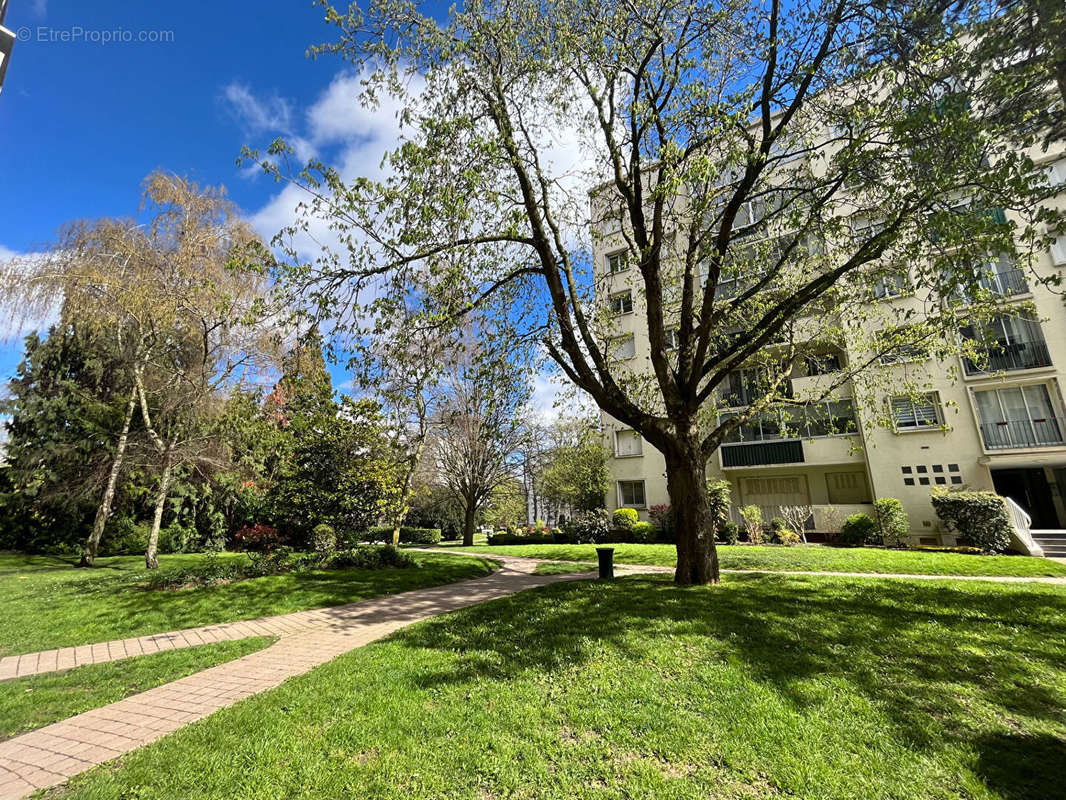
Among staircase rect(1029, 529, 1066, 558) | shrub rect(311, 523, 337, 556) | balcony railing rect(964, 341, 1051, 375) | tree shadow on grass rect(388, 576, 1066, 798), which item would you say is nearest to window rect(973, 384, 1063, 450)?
balcony railing rect(964, 341, 1051, 375)

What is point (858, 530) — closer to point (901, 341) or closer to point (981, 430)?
point (981, 430)

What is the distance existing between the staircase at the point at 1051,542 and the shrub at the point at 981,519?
3.60 ft

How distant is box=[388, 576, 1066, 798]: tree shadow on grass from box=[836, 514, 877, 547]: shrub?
31.4 feet

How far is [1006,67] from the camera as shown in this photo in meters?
5.74

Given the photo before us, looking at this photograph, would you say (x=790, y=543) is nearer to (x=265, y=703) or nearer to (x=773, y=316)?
(x=773, y=316)

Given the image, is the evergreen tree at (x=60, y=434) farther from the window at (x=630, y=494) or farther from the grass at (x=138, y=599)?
the window at (x=630, y=494)

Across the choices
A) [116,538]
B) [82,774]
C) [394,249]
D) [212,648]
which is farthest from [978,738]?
[116,538]

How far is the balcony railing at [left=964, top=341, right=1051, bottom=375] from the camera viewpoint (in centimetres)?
1724

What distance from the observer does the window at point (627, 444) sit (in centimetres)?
2498

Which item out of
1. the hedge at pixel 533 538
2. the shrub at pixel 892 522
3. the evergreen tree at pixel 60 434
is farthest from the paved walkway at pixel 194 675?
the hedge at pixel 533 538

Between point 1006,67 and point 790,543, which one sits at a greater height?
point 1006,67

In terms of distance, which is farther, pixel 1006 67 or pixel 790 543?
pixel 790 543

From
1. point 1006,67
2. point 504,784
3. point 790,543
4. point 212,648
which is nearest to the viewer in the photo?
point 504,784

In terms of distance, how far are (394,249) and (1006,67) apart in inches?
348
